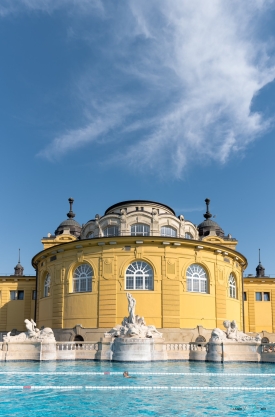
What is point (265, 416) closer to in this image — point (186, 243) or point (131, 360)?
point (131, 360)

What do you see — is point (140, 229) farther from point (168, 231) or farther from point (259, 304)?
point (259, 304)

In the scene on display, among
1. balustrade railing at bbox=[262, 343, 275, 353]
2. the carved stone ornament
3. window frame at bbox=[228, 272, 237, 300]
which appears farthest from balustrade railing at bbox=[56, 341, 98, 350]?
window frame at bbox=[228, 272, 237, 300]

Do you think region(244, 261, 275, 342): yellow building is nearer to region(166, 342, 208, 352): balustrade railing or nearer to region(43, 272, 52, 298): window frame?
region(43, 272, 52, 298): window frame

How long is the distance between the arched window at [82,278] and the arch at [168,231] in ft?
23.2

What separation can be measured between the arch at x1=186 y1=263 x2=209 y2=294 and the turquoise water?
1111 centimetres

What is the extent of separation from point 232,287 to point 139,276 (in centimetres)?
928

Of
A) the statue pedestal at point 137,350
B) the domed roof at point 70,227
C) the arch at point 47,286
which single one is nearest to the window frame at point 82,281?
the arch at point 47,286

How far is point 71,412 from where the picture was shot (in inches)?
471

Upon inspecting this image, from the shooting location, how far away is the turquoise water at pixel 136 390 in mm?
→ 12234

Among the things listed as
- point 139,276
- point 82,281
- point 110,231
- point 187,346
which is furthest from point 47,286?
point 187,346

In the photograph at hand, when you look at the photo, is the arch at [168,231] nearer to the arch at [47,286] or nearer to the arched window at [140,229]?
the arched window at [140,229]

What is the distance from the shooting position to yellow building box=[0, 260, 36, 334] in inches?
1824

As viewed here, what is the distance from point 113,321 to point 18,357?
831cm

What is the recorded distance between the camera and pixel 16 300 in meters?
47.0
